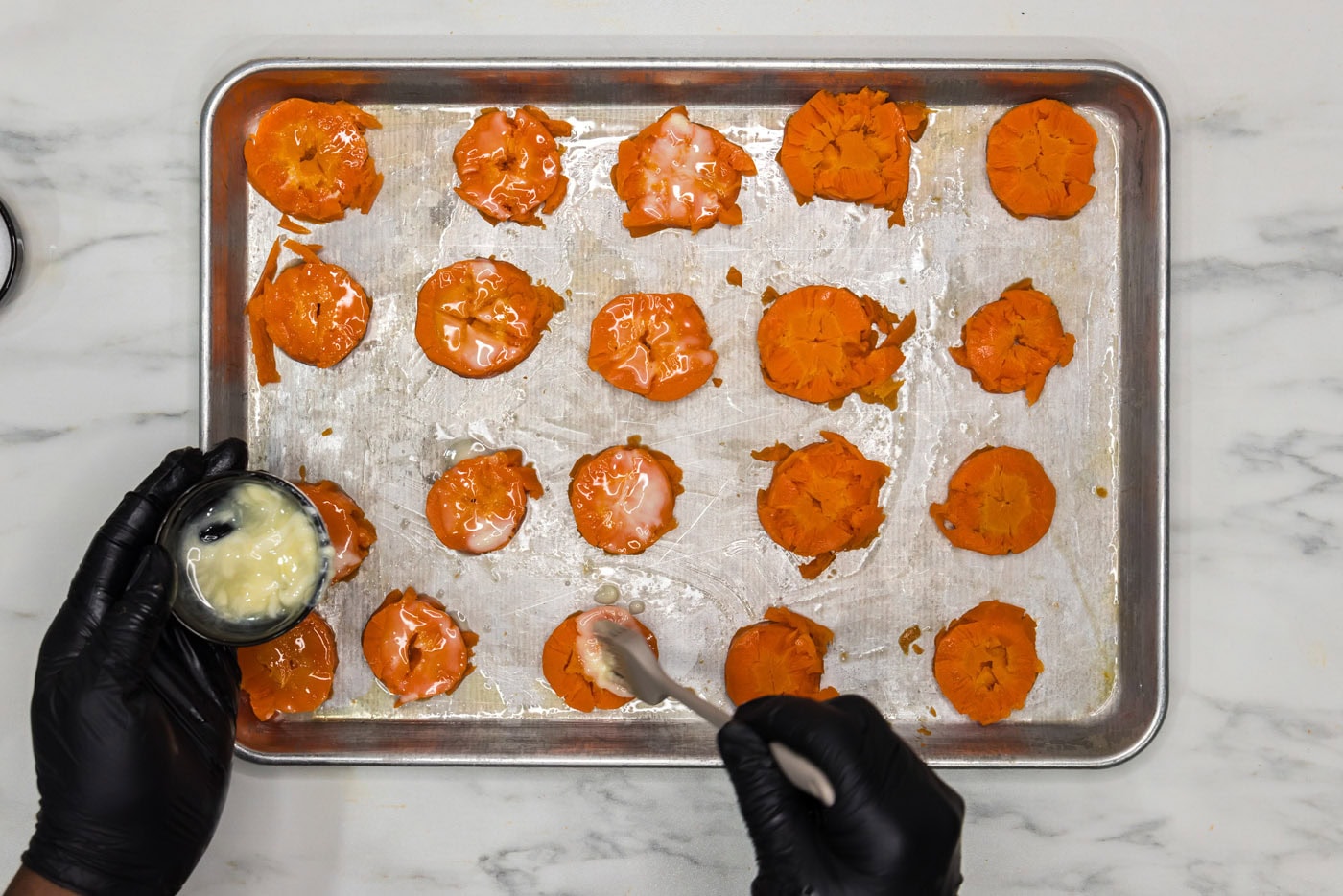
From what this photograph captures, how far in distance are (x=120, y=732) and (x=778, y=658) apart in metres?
1.00

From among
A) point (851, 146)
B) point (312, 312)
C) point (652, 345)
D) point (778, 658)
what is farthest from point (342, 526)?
point (851, 146)

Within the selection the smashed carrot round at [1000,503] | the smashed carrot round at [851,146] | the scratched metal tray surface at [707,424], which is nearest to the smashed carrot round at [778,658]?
the scratched metal tray surface at [707,424]

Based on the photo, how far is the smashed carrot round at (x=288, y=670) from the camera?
60.9 inches

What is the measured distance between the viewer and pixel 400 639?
1539 mm

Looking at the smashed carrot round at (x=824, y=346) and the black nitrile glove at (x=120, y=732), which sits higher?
the smashed carrot round at (x=824, y=346)

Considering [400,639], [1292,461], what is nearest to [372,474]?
[400,639]

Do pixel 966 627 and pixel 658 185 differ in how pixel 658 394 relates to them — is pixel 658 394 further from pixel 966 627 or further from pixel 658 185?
pixel 966 627

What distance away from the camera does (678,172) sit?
1.54 metres

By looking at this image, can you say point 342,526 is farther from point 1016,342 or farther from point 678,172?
point 1016,342

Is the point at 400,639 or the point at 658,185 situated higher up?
the point at 658,185

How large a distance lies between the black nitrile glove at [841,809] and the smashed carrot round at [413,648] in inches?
19.6

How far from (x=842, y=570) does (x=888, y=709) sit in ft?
0.82

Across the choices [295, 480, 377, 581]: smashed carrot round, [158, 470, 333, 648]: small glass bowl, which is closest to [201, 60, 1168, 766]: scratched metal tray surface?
[295, 480, 377, 581]: smashed carrot round

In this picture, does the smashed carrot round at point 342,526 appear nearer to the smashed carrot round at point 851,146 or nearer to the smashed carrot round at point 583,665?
the smashed carrot round at point 583,665
